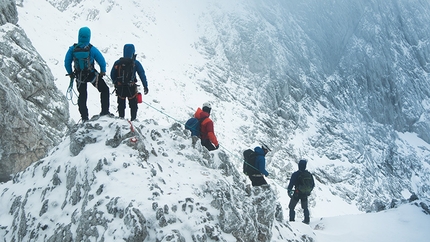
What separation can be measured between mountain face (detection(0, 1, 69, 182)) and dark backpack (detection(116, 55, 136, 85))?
7307 mm

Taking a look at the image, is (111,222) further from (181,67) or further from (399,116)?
(399,116)

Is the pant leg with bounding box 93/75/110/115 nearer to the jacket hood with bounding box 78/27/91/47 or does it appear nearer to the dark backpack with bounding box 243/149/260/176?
the jacket hood with bounding box 78/27/91/47

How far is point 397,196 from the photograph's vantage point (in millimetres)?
40281

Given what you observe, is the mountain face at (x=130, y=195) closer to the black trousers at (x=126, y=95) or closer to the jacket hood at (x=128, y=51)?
the black trousers at (x=126, y=95)

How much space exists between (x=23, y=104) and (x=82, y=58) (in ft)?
Answer: 28.2

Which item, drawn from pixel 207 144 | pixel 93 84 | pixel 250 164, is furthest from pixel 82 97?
pixel 250 164

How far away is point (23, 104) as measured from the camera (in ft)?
47.6

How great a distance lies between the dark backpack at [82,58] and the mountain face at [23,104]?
708cm

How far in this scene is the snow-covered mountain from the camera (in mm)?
29141

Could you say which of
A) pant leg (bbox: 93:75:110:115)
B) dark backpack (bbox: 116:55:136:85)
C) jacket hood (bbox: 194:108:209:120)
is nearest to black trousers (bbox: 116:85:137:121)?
dark backpack (bbox: 116:55:136:85)

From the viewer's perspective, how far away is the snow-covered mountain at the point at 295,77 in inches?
1147

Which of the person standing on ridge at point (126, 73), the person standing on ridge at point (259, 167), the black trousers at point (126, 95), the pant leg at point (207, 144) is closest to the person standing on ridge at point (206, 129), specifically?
the pant leg at point (207, 144)

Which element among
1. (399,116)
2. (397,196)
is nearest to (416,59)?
(399,116)

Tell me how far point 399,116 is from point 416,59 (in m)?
12.2
